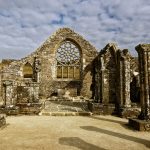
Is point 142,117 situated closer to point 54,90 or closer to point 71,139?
point 71,139

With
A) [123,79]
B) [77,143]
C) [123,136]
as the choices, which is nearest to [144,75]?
[123,136]

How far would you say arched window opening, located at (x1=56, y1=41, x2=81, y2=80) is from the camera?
24.1 meters

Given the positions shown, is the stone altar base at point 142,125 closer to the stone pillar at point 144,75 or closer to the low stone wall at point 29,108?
the stone pillar at point 144,75

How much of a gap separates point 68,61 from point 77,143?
17.8m

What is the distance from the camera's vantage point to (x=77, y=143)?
6715mm

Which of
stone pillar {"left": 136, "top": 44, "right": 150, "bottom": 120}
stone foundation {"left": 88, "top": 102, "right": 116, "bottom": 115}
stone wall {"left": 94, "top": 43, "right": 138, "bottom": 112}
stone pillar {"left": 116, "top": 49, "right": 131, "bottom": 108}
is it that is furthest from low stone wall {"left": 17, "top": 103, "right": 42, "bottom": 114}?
stone pillar {"left": 136, "top": 44, "right": 150, "bottom": 120}

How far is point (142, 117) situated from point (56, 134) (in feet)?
10.9

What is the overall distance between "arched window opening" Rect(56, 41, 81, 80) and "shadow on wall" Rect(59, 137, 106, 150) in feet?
55.5

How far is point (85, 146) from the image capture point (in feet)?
21.0

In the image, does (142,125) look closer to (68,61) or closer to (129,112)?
(129,112)

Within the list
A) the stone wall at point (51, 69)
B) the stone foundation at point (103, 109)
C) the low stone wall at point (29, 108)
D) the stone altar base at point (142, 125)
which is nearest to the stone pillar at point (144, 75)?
the stone altar base at point (142, 125)

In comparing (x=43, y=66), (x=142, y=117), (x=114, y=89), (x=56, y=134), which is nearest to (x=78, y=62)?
(x=43, y=66)

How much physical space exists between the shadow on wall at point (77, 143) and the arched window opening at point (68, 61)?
16.9 metres

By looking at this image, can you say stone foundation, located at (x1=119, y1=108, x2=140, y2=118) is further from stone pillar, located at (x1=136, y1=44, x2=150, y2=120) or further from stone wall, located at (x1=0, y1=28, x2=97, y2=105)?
stone wall, located at (x1=0, y1=28, x2=97, y2=105)
